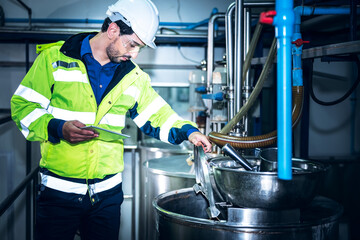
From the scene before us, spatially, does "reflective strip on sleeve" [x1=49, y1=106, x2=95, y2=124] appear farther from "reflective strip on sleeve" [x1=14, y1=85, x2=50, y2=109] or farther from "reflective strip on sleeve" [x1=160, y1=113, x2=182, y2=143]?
"reflective strip on sleeve" [x1=160, y1=113, x2=182, y2=143]

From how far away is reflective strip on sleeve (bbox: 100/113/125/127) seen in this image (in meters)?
1.44

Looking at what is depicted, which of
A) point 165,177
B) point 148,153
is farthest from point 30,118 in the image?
point 148,153

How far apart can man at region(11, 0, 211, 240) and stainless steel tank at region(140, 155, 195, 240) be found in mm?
623

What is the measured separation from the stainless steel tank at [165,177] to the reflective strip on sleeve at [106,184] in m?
0.61

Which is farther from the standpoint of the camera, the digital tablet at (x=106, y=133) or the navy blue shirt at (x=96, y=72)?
the navy blue shirt at (x=96, y=72)

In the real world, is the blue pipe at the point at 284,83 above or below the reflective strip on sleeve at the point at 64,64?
below

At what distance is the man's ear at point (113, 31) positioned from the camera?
4.70 feet

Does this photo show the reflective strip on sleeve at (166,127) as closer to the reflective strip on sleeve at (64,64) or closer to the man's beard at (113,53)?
the man's beard at (113,53)

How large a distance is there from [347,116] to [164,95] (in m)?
1.84

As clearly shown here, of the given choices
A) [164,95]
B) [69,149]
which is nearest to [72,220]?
[69,149]

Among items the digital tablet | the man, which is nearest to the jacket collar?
the man

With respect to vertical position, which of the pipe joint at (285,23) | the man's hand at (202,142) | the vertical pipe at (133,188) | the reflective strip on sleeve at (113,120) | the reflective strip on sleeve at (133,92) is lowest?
the vertical pipe at (133,188)

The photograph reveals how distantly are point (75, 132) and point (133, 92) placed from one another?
0.37 meters

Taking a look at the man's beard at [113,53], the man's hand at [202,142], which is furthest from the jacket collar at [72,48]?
the man's hand at [202,142]
